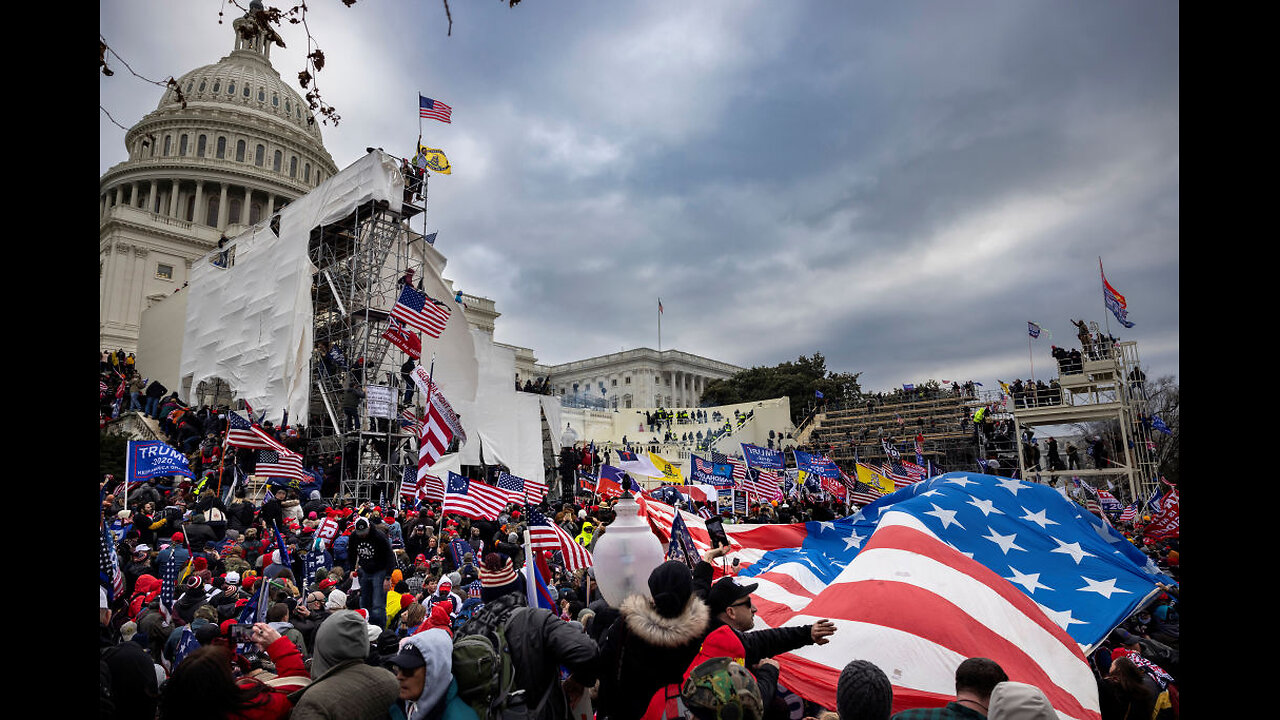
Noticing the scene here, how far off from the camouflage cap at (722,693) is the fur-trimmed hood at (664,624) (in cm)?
16

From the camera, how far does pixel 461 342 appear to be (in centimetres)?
2942

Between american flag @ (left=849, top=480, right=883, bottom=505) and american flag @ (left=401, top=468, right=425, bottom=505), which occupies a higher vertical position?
american flag @ (left=401, top=468, right=425, bottom=505)

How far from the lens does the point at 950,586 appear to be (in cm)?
578

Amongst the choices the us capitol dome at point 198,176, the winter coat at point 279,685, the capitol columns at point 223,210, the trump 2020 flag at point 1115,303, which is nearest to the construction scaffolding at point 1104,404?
the trump 2020 flag at point 1115,303

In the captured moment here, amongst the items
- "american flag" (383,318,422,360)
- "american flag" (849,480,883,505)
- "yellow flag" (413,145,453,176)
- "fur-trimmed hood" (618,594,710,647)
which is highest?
"yellow flag" (413,145,453,176)

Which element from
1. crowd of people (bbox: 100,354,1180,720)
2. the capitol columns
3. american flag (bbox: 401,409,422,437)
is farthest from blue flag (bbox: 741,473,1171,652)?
the capitol columns

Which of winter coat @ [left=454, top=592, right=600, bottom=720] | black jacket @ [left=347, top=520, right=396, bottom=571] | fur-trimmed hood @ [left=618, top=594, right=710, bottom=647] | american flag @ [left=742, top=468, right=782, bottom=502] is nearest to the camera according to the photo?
fur-trimmed hood @ [left=618, top=594, right=710, bottom=647]

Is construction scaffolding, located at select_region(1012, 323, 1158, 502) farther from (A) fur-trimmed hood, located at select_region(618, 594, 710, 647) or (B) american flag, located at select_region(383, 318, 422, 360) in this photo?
(A) fur-trimmed hood, located at select_region(618, 594, 710, 647)

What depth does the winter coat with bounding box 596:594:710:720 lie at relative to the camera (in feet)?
9.89
